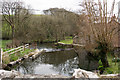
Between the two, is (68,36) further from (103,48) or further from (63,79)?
(63,79)

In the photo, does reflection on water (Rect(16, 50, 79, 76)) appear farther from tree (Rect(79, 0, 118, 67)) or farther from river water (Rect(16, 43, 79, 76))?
tree (Rect(79, 0, 118, 67))

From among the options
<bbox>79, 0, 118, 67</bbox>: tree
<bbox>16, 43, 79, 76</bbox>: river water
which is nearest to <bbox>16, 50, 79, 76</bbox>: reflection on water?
<bbox>16, 43, 79, 76</bbox>: river water

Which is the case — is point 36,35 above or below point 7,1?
below

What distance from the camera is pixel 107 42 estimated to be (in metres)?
4.62

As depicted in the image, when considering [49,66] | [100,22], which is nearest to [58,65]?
[49,66]

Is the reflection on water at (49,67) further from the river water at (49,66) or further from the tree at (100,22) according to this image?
the tree at (100,22)

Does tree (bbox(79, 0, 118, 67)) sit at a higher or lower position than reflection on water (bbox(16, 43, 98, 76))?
higher

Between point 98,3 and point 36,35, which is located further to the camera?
point 36,35

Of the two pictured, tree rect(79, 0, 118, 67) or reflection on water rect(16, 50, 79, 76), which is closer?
tree rect(79, 0, 118, 67)

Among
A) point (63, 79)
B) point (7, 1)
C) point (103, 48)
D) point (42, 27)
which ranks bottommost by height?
point (63, 79)

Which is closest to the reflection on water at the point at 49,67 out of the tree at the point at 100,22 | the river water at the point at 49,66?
the river water at the point at 49,66

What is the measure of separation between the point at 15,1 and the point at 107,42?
34.9 ft

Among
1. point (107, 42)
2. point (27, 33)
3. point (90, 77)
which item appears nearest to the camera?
point (90, 77)

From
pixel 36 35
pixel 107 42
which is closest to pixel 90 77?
pixel 107 42
